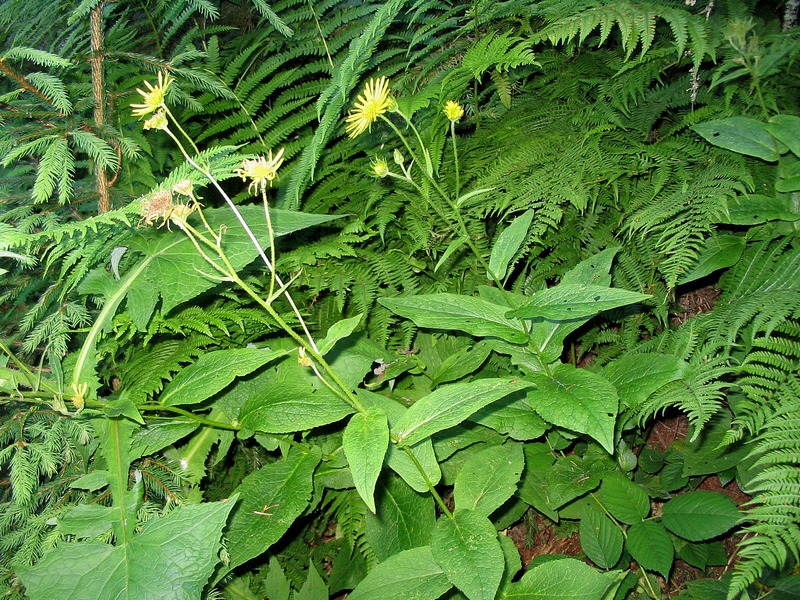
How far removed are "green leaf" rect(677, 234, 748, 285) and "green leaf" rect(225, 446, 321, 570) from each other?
3.98 ft

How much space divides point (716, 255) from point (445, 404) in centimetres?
92

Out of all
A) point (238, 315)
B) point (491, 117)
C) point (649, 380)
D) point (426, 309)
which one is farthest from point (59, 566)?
point (491, 117)

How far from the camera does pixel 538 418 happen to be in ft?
5.28

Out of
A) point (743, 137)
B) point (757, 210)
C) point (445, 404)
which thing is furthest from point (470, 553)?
point (743, 137)

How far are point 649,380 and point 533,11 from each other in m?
1.29

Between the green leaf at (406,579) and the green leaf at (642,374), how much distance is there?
2.18 ft

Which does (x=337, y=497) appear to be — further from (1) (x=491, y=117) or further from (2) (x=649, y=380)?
(1) (x=491, y=117)

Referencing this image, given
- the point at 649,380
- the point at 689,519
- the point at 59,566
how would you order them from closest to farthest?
the point at 59,566, the point at 649,380, the point at 689,519

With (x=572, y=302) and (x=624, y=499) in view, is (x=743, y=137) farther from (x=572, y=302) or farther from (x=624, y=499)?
(x=624, y=499)

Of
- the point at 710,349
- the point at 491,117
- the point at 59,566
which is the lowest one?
the point at 59,566

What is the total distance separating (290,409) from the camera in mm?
1470

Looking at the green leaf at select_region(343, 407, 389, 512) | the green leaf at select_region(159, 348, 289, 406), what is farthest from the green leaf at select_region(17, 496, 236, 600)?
the green leaf at select_region(343, 407, 389, 512)

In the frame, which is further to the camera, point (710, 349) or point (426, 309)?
point (426, 309)

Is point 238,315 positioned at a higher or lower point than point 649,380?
higher
